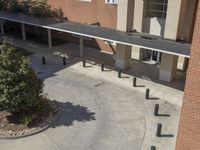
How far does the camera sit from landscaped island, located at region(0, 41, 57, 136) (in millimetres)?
16719

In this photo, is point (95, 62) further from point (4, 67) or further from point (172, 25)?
point (4, 67)

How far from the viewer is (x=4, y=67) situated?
16.7 metres

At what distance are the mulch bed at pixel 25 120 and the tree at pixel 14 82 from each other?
918 mm

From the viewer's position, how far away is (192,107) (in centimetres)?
1282

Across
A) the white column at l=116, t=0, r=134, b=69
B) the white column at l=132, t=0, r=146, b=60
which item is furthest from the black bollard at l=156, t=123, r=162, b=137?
the white column at l=132, t=0, r=146, b=60

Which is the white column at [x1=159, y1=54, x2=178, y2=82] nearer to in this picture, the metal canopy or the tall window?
the metal canopy

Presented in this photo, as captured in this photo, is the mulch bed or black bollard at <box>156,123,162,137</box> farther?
the mulch bed

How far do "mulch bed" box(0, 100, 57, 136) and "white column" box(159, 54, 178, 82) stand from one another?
10401 mm

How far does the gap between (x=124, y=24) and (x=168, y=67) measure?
18.4ft

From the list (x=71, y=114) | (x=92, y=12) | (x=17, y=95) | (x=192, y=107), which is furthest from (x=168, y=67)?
(x=17, y=95)

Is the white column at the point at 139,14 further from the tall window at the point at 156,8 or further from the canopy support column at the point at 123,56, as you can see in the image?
the canopy support column at the point at 123,56

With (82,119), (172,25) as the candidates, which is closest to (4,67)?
(82,119)

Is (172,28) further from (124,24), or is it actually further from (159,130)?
(159,130)

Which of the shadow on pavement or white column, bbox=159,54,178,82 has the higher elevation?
white column, bbox=159,54,178,82
